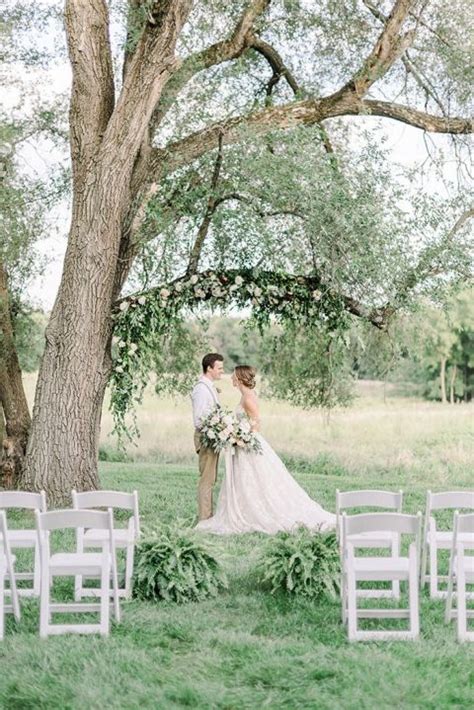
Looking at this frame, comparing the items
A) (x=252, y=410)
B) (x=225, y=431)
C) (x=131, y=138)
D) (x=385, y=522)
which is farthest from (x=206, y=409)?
(x=385, y=522)

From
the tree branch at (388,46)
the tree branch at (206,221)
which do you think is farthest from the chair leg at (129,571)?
the tree branch at (388,46)

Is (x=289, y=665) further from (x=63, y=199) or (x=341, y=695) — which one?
(x=63, y=199)

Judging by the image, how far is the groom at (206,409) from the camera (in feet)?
40.7

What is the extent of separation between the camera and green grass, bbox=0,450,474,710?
19.6 ft

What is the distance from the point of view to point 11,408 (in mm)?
15531

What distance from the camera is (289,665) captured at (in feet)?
21.4

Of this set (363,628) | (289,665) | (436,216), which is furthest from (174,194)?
(289,665)

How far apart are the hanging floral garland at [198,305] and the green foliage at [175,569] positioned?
4961mm

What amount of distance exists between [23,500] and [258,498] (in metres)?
4.33

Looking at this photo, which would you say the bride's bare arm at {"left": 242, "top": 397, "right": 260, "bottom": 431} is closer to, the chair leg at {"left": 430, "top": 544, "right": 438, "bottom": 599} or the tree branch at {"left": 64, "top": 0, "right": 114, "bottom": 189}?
the tree branch at {"left": 64, "top": 0, "right": 114, "bottom": 189}

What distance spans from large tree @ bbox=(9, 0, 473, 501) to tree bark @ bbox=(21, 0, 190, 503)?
0.01 meters

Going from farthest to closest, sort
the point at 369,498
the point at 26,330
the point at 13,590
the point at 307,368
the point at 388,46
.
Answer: the point at 26,330 → the point at 307,368 → the point at 388,46 → the point at 369,498 → the point at 13,590

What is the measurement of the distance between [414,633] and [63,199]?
955cm

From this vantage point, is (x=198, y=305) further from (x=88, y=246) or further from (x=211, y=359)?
(x=211, y=359)
